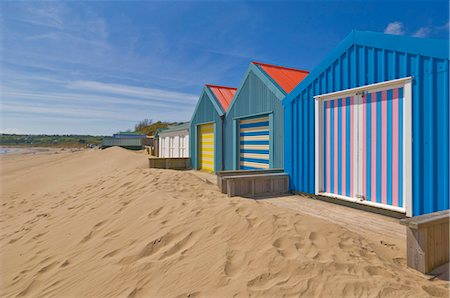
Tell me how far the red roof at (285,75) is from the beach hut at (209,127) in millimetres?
3023

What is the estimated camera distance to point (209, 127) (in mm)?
13055

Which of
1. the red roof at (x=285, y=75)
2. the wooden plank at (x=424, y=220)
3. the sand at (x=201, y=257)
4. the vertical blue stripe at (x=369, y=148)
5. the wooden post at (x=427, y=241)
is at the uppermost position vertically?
the red roof at (x=285, y=75)

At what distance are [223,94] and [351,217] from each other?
956 cm

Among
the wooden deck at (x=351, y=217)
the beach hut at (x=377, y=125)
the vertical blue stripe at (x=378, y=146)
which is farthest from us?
the vertical blue stripe at (x=378, y=146)

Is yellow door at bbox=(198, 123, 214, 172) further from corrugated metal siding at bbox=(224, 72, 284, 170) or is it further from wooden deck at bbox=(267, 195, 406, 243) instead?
wooden deck at bbox=(267, 195, 406, 243)

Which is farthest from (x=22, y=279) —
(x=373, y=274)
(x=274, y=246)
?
(x=373, y=274)

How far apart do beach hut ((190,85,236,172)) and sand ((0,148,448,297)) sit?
6.75m

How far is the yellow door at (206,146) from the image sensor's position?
12797 millimetres

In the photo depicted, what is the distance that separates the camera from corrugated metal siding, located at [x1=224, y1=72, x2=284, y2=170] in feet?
25.7

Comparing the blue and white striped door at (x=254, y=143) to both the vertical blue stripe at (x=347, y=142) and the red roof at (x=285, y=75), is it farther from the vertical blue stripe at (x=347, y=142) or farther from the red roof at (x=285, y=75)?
the vertical blue stripe at (x=347, y=142)

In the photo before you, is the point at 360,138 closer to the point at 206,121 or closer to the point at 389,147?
the point at 389,147

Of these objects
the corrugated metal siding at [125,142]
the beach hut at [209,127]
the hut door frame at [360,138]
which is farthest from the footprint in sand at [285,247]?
the corrugated metal siding at [125,142]

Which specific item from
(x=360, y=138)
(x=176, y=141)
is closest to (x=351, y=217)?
(x=360, y=138)

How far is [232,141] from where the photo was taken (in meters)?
10.6
